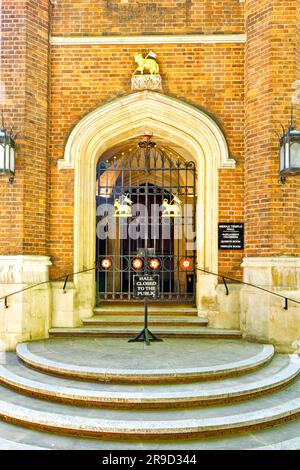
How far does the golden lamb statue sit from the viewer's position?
6941mm

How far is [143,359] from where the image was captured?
5289mm

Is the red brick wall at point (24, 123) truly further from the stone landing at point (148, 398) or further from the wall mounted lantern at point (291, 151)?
the wall mounted lantern at point (291, 151)

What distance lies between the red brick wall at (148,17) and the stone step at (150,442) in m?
6.28

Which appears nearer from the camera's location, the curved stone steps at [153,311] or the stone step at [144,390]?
the stone step at [144,390]

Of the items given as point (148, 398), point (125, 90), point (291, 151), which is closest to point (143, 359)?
point (148, 398)

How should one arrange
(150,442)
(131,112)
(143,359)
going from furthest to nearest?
(131,112)
(143,359)
(150,442)

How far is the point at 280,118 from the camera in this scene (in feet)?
21.1

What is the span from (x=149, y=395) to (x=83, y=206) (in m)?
3.87

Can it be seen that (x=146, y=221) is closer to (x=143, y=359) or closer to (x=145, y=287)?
(x=145, y=287)

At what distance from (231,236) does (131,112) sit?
9.19 ft

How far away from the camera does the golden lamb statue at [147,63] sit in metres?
6.94

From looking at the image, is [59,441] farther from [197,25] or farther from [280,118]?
[197,25]

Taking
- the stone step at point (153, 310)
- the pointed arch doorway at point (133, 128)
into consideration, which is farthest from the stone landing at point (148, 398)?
the pointed arch doorway at point (133, 128)

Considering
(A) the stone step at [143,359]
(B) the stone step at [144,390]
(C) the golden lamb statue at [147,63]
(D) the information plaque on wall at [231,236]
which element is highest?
(C) the golden lamb statue at [147,63]
